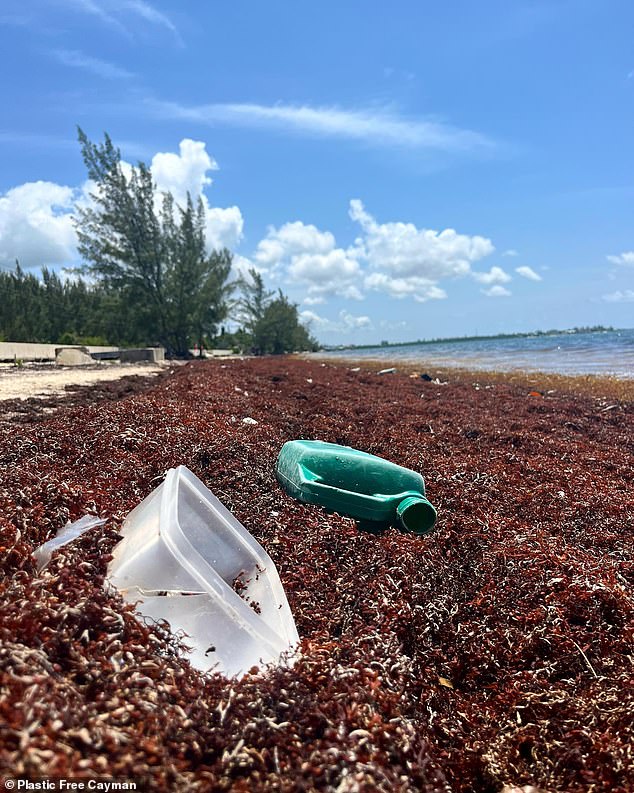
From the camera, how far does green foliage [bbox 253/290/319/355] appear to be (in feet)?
200

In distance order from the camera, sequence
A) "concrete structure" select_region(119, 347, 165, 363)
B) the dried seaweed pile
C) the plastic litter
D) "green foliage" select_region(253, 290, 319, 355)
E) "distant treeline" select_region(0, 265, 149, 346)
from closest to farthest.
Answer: the dried seaweed pile → the plastic litter → "concrete structure" select_region(119, 347, 165, 363) → "distant treeline" select_region(0, 265, 149, 346) → "green foliage" select_region(253, 290, 319, 355)

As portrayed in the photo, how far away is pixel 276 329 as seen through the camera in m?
62.6

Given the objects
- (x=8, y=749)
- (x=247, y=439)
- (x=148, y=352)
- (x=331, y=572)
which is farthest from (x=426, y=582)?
(x=148, y=352)

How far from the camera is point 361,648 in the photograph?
2033 mm

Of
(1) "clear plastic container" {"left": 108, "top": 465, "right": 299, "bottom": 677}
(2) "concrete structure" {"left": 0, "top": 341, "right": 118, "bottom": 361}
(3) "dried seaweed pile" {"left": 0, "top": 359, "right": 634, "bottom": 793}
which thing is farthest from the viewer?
(2) "concrete structure" {"left": 0, "top": 341, "right": 118, "bottom": 361}

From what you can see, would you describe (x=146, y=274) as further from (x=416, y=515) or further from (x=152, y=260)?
(x=416, y=515)

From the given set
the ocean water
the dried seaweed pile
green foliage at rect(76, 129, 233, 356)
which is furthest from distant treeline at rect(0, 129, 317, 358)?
the dried seaweed pile

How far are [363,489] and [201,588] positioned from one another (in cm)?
173

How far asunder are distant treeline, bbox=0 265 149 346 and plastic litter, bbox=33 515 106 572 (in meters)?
29.5

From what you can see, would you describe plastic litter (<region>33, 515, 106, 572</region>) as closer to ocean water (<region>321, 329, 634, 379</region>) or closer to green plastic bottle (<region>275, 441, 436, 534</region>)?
green plastic bottle (<region>275, 441, 436, 534</region>)

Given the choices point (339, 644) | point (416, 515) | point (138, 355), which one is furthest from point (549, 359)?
point (339, 644)

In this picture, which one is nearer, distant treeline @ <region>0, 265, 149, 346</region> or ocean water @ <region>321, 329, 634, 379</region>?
ocean water @ <region>321, 329, 634, 379</region>

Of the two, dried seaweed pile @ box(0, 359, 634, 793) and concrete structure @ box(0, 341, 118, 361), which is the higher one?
concrete structure @ box(0, 341, 118, 361)

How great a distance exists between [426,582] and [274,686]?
1255 millimetres
